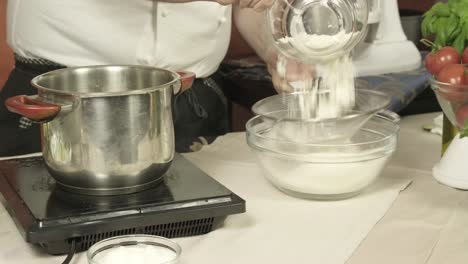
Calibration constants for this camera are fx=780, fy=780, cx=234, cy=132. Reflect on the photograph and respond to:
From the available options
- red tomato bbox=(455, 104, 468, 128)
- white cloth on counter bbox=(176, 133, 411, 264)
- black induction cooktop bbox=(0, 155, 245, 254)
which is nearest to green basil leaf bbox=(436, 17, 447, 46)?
red tomato bbox=(455, 104, 468, 128)

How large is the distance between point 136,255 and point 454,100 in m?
0.56

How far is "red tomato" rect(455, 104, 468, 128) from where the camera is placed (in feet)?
3.70

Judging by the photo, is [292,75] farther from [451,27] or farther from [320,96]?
[451,27]

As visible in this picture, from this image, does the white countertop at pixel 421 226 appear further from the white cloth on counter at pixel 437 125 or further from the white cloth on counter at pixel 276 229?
the white cloth on counter at pixel 437 125

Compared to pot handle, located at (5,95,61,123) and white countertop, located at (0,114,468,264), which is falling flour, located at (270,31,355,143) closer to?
white countertop, located at (0,114,468,264)

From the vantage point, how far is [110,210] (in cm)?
92

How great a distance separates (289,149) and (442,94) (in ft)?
0.84

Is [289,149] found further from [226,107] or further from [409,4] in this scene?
[409,4]

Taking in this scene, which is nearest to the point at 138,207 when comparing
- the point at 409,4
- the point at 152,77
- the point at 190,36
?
the point at 152,77

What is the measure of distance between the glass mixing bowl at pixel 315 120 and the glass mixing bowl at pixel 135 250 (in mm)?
281

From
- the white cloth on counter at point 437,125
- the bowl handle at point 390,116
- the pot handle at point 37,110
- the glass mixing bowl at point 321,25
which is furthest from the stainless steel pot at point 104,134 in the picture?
the white cloth on counter at point 437,125

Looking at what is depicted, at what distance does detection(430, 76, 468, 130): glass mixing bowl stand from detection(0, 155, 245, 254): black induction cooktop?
375 millimetres

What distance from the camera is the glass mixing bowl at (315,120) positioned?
1066 mm

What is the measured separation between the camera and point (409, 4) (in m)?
2.46
